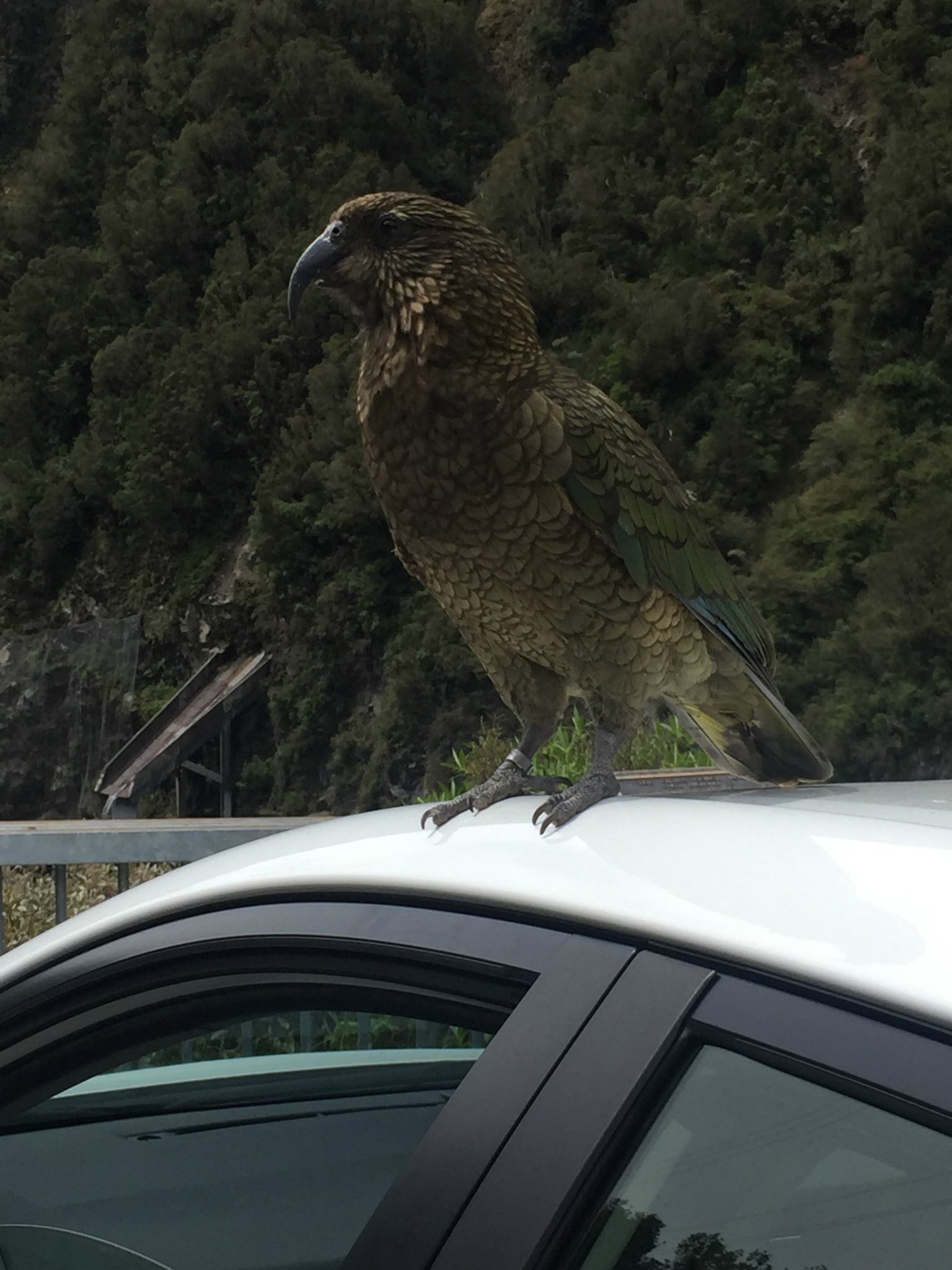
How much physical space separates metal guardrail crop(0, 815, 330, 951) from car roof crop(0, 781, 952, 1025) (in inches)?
51.4

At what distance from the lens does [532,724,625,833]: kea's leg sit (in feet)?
2.21

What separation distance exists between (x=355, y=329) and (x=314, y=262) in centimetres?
677

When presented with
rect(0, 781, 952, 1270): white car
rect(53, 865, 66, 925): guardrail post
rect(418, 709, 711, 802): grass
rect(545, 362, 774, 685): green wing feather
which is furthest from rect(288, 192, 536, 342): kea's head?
rect(418, 709, 711, 802): grass

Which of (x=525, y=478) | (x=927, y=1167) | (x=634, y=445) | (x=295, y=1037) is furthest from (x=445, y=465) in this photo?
(x=927, y=1167)

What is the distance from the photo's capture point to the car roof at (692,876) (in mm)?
436

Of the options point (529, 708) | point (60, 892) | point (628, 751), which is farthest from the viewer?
point (628, 751)

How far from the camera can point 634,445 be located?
4.62 ft

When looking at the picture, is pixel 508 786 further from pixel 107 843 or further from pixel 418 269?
pixel 107 843

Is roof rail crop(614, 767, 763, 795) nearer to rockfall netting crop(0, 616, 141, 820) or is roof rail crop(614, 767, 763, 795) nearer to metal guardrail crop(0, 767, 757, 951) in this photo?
metal guardrail crop(0, 767, 757, 951)

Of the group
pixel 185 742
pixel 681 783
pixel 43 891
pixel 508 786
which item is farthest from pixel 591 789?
pixel 185 742

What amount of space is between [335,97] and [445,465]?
8.99m

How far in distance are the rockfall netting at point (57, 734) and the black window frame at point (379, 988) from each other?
7285 millimetres

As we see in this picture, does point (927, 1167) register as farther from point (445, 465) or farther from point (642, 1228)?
point (445, 465)

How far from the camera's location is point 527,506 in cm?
132
